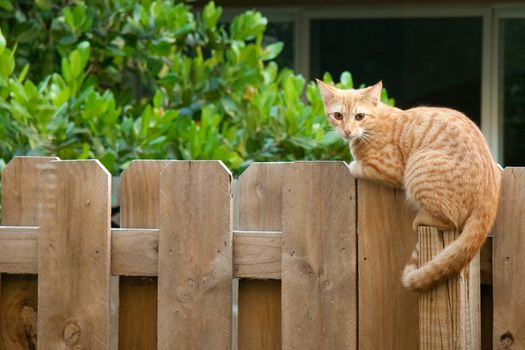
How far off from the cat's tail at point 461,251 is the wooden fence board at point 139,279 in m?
1.00

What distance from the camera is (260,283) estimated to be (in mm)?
3301

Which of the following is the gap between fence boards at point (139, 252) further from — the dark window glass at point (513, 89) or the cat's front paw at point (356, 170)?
the dark window glass at point (513, 89)

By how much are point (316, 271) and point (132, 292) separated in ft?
2.25

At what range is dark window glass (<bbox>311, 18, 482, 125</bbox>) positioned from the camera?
836cm

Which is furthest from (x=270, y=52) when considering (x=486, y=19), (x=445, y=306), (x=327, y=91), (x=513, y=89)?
(x=513, y=89)

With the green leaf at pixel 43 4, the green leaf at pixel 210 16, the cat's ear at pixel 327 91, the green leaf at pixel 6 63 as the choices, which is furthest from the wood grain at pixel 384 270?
the green leaf at pixel 43 4

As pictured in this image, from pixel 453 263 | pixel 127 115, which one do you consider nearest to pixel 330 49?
pixel 127 115

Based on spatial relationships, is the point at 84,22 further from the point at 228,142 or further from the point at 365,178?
the point at 365,178

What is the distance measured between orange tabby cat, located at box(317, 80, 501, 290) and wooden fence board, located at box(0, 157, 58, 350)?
122cm

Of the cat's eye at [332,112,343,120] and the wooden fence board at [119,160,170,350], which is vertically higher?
the cat's eye at [332,112,343,120]

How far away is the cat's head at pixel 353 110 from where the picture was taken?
335 centimetres

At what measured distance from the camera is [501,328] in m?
3.11

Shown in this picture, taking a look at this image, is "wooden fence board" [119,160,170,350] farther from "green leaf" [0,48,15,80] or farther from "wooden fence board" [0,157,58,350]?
"green leaf" [0,48,15,80]

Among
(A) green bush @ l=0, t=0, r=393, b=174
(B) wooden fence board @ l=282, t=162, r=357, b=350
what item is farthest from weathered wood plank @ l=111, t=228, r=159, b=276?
(A) green bush @ l=0, t=0, r=393, b=174
